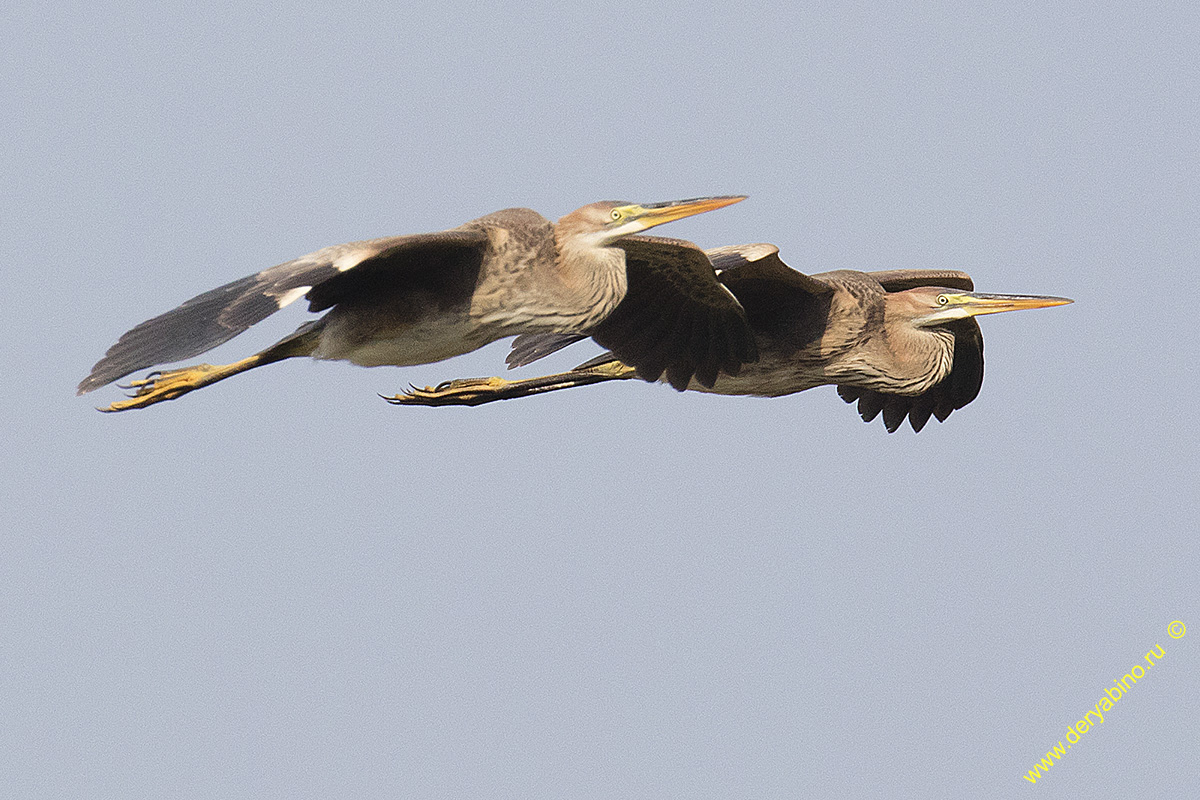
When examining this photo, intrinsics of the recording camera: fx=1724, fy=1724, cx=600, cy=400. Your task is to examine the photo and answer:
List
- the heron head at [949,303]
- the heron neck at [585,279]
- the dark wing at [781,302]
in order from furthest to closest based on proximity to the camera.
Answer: the heron head at [949,303]
the dark wing at [781,302]
the heron neck at [585,279]

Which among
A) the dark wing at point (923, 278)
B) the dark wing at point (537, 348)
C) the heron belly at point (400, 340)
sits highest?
the heron belly at point (400, 340)

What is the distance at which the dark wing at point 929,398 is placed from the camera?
39.7ft

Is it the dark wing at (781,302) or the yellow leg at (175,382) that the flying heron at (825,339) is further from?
the yellow leg at (175,382)

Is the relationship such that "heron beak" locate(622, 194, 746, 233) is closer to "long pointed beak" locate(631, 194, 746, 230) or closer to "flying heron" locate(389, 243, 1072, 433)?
"long pointed beak" locate(631, 194, 746, 230)

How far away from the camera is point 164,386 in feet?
31.9

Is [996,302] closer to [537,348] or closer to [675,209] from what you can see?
[675,209]

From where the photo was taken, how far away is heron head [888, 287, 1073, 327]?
10.9 metres

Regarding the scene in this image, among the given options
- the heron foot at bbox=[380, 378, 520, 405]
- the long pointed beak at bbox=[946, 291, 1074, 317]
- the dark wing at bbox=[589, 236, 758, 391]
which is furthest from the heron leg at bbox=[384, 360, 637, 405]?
the long pointed beak at bbox=[946, 291, 1074, 317]

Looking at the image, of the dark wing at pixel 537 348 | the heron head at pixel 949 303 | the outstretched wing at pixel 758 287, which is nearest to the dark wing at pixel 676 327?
the outstretched wing at pixel 758 287

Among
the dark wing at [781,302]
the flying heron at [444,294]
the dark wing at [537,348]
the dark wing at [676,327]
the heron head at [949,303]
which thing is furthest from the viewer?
the dark wing at [537,348]

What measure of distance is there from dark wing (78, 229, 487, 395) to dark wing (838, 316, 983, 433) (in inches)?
163

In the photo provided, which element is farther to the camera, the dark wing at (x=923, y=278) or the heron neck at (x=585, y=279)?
the dark wing at (x=923, y=278)

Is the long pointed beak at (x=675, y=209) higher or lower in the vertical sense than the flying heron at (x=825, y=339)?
higher

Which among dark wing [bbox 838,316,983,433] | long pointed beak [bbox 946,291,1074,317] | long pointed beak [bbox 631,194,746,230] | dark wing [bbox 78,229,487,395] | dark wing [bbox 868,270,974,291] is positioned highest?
dark wing [bbox 78,229,487,395]
